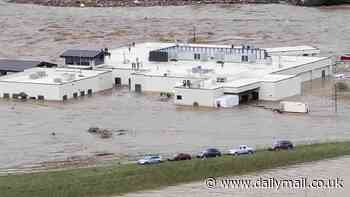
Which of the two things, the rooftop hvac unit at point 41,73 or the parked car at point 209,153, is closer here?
the parked car at point 209,153

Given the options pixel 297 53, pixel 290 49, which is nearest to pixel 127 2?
pixel 290 49

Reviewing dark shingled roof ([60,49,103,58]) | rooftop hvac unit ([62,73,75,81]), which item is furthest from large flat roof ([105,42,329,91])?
rooftop hvac unit ([62,73,75,81])

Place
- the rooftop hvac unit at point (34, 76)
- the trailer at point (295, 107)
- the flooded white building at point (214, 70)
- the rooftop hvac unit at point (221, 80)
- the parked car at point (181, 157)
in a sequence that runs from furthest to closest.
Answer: the rooftop hvac unit at point (34, 76)
the rooftop hvac unit at point (221, 80)
the flooded white building at point (214, 70)
the trailer at point (295, 107)
the parked car at point (181, 157)

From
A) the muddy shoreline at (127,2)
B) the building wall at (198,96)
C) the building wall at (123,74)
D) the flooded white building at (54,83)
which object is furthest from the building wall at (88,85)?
the muddy shoreline at (127,2)

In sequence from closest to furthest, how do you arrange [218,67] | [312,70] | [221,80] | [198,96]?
[198,96], [221,80], [218,67], [312,70]

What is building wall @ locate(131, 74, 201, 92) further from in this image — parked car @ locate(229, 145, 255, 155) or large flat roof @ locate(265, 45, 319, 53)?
parked car @ locate(229, 145, 255, 155)

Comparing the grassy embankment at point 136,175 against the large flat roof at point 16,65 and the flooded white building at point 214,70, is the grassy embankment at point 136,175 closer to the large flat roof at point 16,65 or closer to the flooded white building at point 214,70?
the flooded white building at point 214,70

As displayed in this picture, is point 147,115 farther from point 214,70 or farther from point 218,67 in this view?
point 218,67
